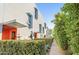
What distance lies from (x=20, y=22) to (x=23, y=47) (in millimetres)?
419

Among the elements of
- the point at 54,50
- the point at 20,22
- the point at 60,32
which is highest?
the point at 20,22

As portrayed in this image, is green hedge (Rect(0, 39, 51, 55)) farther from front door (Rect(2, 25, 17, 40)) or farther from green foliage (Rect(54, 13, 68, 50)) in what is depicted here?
green foliage (Rect(54, 13, 68, 50))

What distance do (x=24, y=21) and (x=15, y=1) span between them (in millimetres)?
374

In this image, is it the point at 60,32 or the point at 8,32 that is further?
the point at 60,32

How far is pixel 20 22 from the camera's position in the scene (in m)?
3.65

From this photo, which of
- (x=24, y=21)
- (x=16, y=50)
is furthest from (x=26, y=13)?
(x=16, y=50)

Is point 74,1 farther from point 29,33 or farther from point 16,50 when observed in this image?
point 16,50

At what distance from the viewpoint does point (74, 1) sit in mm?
3668

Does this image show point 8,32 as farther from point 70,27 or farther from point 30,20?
point 70,27

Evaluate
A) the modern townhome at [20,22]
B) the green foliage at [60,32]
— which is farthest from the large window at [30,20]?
the green foliage at [60,32]

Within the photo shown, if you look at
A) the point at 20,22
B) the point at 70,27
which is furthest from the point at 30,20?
the point at 70,27

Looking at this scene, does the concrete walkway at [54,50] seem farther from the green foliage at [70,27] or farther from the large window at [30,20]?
the large window at [30,20]

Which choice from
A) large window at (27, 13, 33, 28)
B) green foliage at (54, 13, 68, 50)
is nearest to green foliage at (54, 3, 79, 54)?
green foliage at (54, 13, 68, 50)

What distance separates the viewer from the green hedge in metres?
3.61
